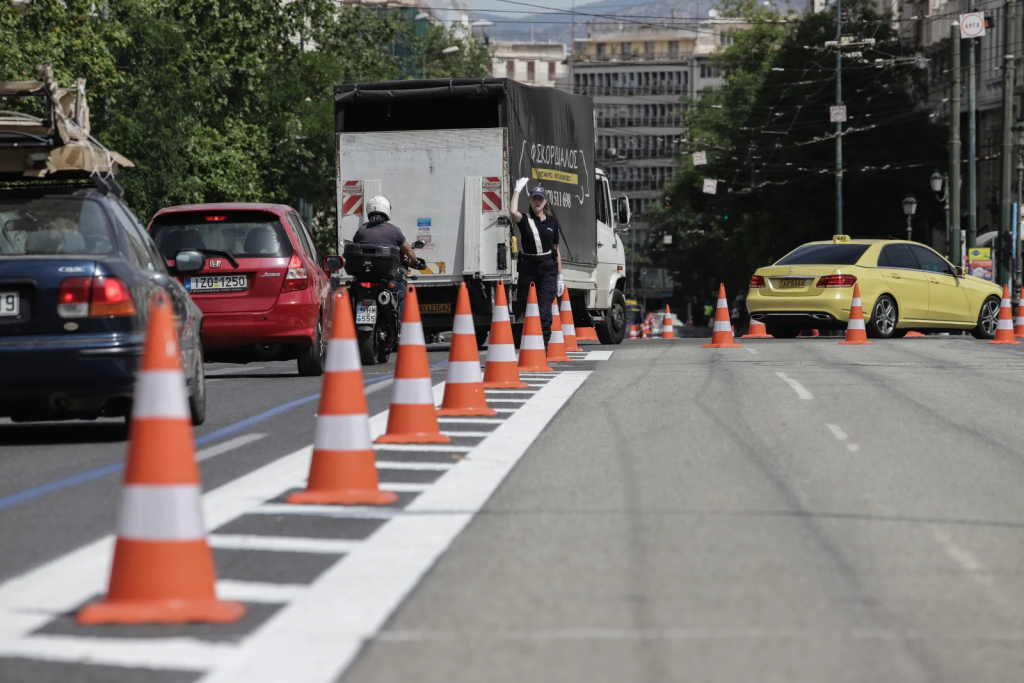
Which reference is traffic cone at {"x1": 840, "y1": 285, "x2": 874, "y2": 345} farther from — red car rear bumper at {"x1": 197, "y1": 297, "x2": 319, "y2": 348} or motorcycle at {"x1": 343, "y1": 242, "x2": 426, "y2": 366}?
red car rear bumper at {"x1": 197, "y1": 297, "x2": 319, "y2": 348}

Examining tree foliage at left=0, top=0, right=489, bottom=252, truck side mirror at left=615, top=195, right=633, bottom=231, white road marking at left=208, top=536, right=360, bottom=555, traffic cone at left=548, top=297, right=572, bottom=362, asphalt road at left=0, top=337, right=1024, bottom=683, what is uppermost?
tree foliage at left=0, top=0, right=489, bottom=252

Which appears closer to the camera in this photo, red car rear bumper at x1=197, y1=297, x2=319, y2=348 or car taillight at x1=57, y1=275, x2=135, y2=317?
car taillight at x1=57, y1=275, x2=135, y2=317

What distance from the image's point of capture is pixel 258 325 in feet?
53.0

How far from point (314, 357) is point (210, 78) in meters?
29.5

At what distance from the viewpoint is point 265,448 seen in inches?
401

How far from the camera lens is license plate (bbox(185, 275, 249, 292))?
16.2 metres

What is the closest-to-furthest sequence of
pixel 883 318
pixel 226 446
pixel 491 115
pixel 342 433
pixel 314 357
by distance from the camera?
pixel 342 433 → pixel 226 446 → pixel 314 357 → pixel 491 115 → pixel 883 318

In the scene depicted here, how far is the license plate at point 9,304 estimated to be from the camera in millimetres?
10180

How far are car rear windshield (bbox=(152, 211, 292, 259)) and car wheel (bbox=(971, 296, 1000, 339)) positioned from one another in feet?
48.4

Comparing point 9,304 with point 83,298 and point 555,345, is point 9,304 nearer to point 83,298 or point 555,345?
point 83,298

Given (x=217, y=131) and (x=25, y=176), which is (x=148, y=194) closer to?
(x=217, y=131)

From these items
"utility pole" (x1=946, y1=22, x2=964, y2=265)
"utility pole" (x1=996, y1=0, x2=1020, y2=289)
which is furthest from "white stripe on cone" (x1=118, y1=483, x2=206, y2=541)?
"utility pole" (x1=946, y1=22, x2=964, y2=265)

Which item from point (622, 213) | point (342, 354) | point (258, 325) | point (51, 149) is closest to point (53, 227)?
point (51, 149)

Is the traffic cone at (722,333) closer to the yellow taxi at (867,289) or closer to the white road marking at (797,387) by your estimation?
the yellow taxi at (867,289)
